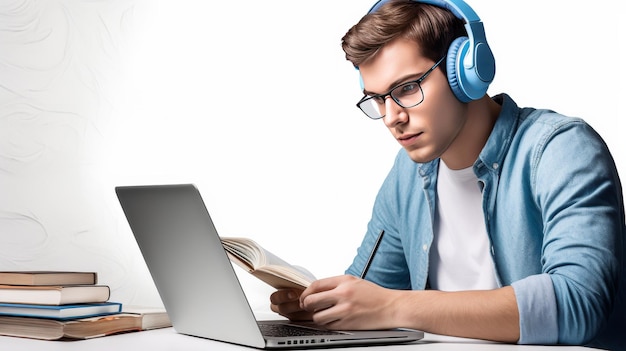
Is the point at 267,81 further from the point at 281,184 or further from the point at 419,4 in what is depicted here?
the point at 419,4

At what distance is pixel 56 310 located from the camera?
112 cm

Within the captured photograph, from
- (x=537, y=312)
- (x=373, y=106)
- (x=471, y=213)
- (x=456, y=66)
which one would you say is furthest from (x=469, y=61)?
(x=537, y=312)

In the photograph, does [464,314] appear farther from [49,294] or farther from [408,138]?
[49,294]

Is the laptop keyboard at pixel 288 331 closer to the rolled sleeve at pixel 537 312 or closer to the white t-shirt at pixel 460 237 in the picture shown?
the rolled sleeve at pixel 537 312

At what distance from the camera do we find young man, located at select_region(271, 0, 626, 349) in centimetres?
110

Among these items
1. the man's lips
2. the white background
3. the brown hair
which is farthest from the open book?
the white background

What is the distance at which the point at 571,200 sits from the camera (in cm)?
126

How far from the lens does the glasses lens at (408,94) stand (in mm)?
1409

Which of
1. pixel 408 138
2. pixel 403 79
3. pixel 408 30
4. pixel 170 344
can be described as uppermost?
pixel 408 30

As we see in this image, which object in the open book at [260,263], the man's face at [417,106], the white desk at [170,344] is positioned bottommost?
the white desk at [170,344]

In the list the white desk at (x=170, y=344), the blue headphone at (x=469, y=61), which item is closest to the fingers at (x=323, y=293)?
the white desk at (x=170, y=344)

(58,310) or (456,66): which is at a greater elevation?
(456,66)

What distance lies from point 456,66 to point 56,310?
0.82 m

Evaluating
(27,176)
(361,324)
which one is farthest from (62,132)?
(361,324)
